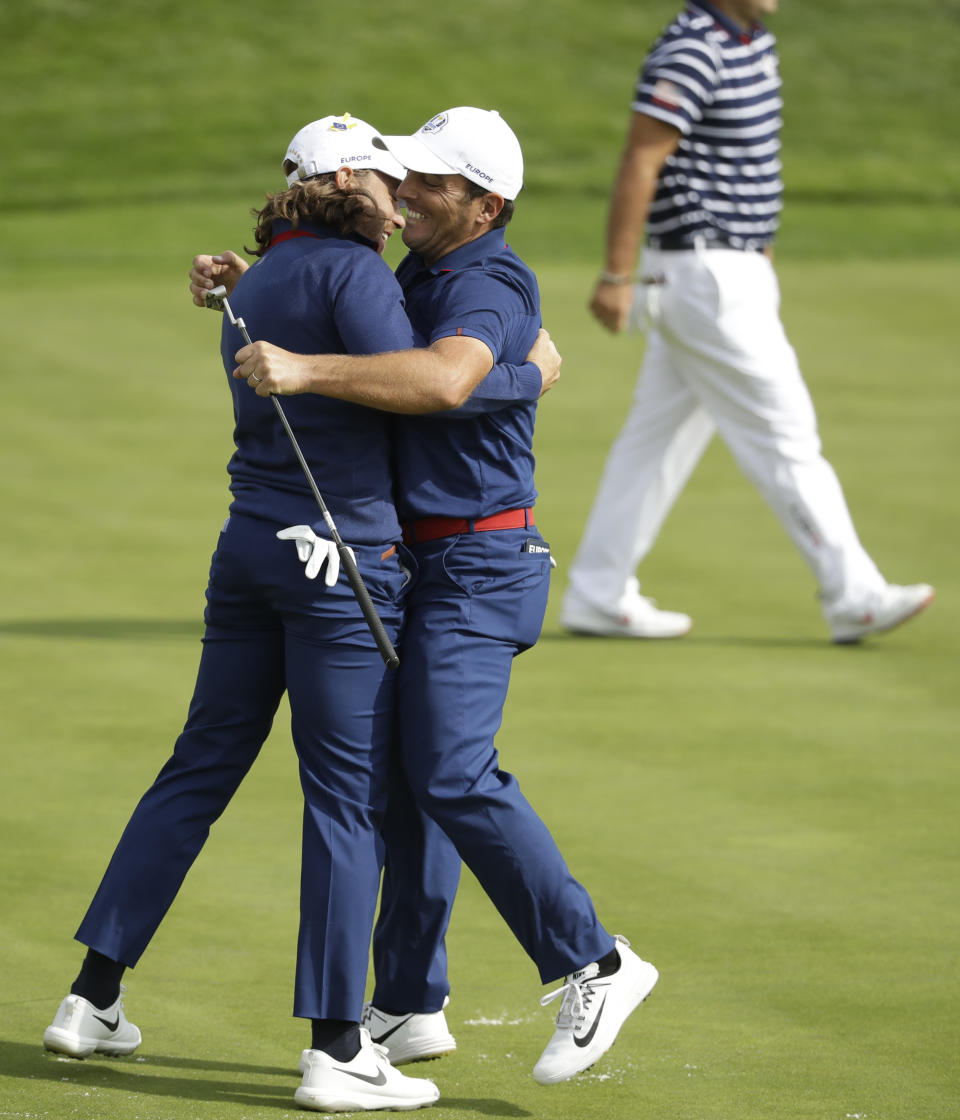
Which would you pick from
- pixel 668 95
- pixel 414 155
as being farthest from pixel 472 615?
pixel 668 95

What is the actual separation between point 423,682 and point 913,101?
1029 inches

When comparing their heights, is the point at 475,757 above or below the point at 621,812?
above

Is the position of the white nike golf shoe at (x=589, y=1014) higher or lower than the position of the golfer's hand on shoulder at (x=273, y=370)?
lower

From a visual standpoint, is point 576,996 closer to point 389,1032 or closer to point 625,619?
point 389,1032

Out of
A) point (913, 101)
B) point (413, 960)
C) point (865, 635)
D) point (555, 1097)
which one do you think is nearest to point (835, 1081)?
point (555, 1097)

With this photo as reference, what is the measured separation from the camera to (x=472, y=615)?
4281 mm

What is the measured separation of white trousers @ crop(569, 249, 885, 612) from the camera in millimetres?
7957

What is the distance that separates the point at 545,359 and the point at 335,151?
1.99ft

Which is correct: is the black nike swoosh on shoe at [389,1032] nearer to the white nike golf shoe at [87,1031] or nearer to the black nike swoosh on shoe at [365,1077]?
the black nike swoosh on shoe at [365,1077]

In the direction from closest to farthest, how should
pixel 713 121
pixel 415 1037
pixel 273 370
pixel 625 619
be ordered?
1. pixel 273 370
2. pixel 415 1037
3. pixel 713 121
4. pixel 625 619

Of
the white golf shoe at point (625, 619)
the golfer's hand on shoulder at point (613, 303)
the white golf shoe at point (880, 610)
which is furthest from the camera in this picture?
the white golf shoe at point (625, 619)

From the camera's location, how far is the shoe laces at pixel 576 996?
4176 mm

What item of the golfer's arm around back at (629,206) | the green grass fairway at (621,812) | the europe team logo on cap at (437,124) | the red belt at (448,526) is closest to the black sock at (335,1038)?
the green grass fairway at (621,812)

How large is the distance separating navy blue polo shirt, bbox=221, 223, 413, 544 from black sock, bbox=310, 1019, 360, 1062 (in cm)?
92
